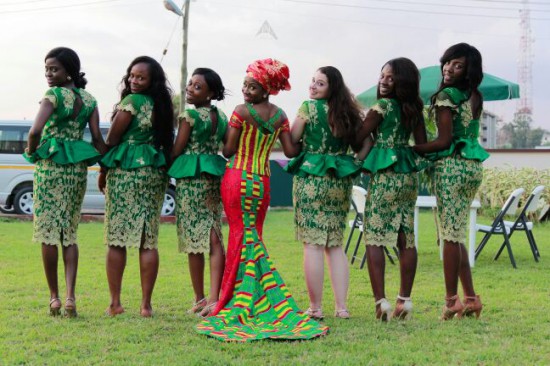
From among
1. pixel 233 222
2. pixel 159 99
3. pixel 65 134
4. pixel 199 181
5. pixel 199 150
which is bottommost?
pixel 233 222

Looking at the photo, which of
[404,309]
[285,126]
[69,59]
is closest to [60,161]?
[69,59]

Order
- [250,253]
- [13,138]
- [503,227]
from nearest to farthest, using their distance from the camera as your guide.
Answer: [250,253]
[503,227]
[13,138]

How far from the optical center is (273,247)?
383 inches

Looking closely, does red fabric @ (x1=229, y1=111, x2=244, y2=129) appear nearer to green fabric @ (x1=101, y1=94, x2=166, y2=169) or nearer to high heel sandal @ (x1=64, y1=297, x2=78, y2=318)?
green fabric @ (x1=101, y1=94, x2=166, y2=169)

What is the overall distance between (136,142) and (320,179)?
133 centimetres

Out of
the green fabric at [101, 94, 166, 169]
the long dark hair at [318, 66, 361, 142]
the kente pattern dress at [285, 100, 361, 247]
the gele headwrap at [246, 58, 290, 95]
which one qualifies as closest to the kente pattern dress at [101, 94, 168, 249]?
the green fabric at [101, 94, 166, 169]

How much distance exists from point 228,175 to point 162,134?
2.03ft

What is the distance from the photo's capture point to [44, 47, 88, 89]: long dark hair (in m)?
4.96

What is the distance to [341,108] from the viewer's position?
4.95 meters

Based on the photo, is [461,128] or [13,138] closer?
[461,128]

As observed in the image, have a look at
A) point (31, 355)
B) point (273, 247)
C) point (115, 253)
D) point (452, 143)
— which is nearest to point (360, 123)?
point (452, 143)

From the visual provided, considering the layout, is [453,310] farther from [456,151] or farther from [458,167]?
[456,151]

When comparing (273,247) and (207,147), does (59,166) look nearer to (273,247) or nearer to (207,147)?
(207,147)

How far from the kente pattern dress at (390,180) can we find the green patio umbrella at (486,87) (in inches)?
177
